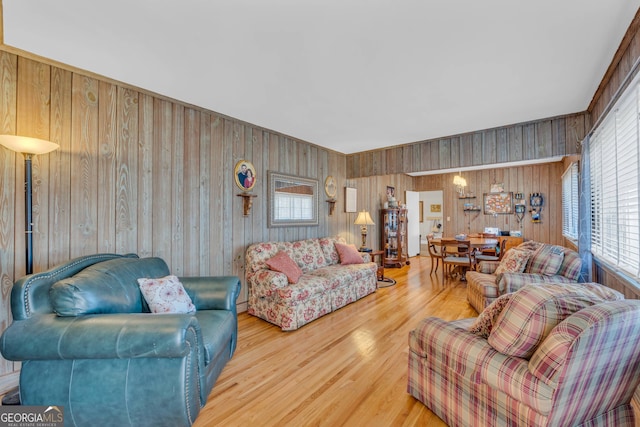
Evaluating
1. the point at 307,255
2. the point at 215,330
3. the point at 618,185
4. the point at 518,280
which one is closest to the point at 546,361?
the point at 215,330

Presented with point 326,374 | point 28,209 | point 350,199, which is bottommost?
point 326,374

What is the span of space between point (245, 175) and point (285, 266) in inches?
52.5

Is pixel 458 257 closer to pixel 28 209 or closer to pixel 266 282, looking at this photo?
pixel 266 282

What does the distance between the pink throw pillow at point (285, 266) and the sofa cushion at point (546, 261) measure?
285 centimetres

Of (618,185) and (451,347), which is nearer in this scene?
(451,347)

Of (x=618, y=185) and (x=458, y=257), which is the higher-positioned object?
(x=618, y=185)

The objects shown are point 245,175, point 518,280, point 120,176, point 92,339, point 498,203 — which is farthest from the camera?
point 498,203

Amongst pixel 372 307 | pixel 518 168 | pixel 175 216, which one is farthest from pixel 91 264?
pixel 518 168

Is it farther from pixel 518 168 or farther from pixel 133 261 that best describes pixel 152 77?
pixel 518 168

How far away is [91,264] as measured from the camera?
2051 millimetres

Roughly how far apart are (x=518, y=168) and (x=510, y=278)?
5012mm

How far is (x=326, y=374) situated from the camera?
214 cm

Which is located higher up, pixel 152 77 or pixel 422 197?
pixel 152 77

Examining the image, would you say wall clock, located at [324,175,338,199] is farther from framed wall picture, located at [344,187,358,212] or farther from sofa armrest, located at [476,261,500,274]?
sofa armrest, located at [476,261,500,274]
